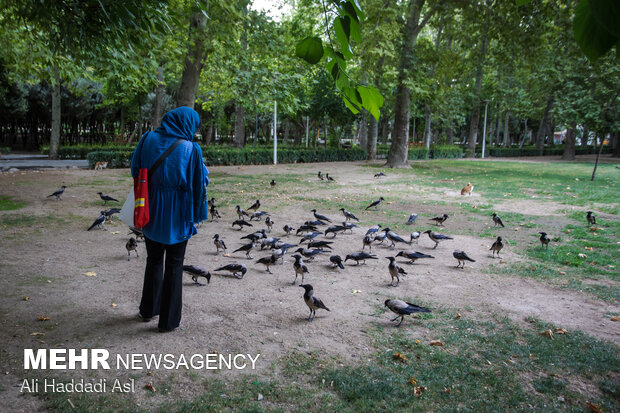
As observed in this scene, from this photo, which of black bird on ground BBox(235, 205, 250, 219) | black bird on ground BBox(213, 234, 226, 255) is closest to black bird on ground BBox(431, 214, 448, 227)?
black bird on ground BBox(235, 205, 250, 219)

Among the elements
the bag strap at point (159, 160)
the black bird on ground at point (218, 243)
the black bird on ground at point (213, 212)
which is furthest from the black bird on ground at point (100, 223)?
the bag strap at point (159, 160)

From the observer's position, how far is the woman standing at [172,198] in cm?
424

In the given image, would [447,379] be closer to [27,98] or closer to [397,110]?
[397,110]

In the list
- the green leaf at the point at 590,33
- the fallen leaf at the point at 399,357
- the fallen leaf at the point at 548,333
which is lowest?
the fallen leaf at the point at 399,357

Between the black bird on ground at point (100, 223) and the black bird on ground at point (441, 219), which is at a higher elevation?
the black bird on ground at point (441, 219)

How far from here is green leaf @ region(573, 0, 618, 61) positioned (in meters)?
1.07

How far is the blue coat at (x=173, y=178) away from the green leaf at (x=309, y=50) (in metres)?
2.72

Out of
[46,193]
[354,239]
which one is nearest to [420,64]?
[354,239]

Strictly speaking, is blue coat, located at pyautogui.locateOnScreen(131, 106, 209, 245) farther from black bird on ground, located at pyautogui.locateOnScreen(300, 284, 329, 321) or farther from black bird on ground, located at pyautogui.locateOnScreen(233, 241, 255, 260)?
black bird on ground, located at pyautogui.locateOnScreen(233, 241, 255, 260)

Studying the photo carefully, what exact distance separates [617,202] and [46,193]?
66.8 ft

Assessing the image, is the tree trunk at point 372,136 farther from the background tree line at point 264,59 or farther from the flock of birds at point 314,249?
the flock of birds at point 314,249

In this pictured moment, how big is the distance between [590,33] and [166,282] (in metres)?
4.21

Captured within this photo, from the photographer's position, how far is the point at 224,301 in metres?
5.54

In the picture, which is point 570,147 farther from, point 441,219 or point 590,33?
point 590,33
